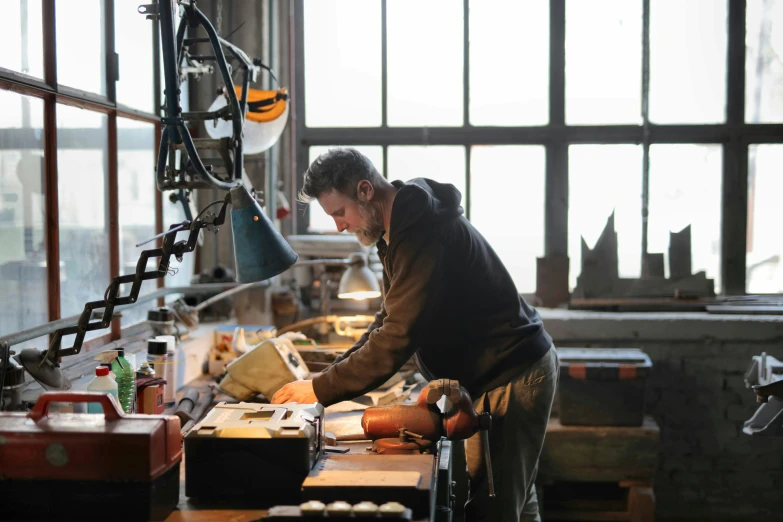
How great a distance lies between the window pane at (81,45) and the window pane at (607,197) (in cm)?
264

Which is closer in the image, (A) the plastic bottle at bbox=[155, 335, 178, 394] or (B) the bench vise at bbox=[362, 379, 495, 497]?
(B) the bench vise at bbox=[362, 379, 495, 497]

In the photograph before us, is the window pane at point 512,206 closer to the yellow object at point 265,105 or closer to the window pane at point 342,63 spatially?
the window pane at point 342,63

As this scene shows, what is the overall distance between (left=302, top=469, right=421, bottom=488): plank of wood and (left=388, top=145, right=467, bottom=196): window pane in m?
2.97

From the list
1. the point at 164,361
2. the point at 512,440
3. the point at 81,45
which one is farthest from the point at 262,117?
the point at 512,440

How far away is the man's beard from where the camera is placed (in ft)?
7.80

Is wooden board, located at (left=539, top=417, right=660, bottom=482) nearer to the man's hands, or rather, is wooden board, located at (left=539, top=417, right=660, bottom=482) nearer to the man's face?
the man's face

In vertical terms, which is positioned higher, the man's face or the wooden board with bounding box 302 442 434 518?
the man's face

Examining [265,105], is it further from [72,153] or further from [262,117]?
[72,153]

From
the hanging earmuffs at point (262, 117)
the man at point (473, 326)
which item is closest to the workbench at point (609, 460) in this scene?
the man at point (473, 326)

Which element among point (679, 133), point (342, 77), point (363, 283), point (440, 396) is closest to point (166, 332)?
point (363, 283)

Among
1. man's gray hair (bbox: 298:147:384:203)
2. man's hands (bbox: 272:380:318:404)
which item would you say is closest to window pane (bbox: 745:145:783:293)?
man's gray hair (bbox: 298:147:384:203)

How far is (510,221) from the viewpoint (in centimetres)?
449

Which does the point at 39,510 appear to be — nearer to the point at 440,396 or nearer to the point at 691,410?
the point at 440,396

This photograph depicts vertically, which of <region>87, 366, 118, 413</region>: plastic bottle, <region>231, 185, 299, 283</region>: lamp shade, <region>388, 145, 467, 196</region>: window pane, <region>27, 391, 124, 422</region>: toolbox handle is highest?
<region>388, 145, 467, 196</region>: window pane
